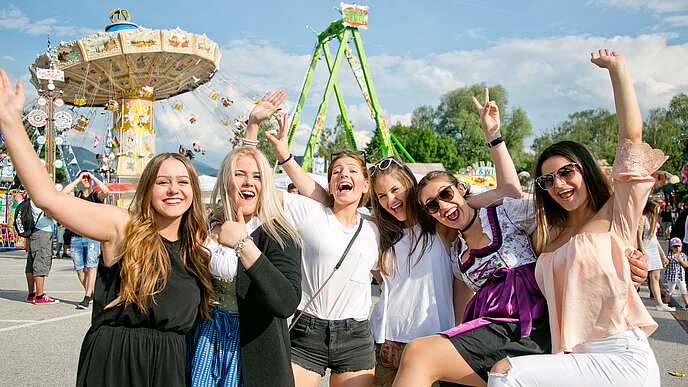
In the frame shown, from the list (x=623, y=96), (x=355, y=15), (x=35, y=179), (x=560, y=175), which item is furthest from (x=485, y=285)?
(x=355, y=15)

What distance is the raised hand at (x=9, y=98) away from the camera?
68.6 inches

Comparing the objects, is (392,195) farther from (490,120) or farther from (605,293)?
(605,293)

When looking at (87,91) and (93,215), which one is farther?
(87,91)

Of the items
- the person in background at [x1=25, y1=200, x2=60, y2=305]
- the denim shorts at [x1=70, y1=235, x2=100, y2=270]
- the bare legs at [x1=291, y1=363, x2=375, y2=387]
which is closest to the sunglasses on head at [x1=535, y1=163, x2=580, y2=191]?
the bare legs at [x1=291, y1=363, x2=375, y2=387]

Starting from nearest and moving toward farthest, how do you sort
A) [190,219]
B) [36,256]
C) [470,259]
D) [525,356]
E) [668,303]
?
[525,356]
[190,219]
[470,259]
[36,256]
[668,303]

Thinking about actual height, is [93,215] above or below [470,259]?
above

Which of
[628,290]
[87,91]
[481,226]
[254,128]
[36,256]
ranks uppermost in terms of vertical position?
[87,91]

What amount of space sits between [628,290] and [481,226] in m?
0.76

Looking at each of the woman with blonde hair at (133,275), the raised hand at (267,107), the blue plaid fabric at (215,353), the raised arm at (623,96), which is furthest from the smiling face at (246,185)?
the raised arm at (623,96)

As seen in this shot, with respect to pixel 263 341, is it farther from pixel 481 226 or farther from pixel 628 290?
pixel 628 290

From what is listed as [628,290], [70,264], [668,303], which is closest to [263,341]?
[628,290]

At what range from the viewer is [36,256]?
7016mm

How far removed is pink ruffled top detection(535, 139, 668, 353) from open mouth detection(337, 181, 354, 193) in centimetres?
121

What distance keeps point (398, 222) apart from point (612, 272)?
1243 millimetres
